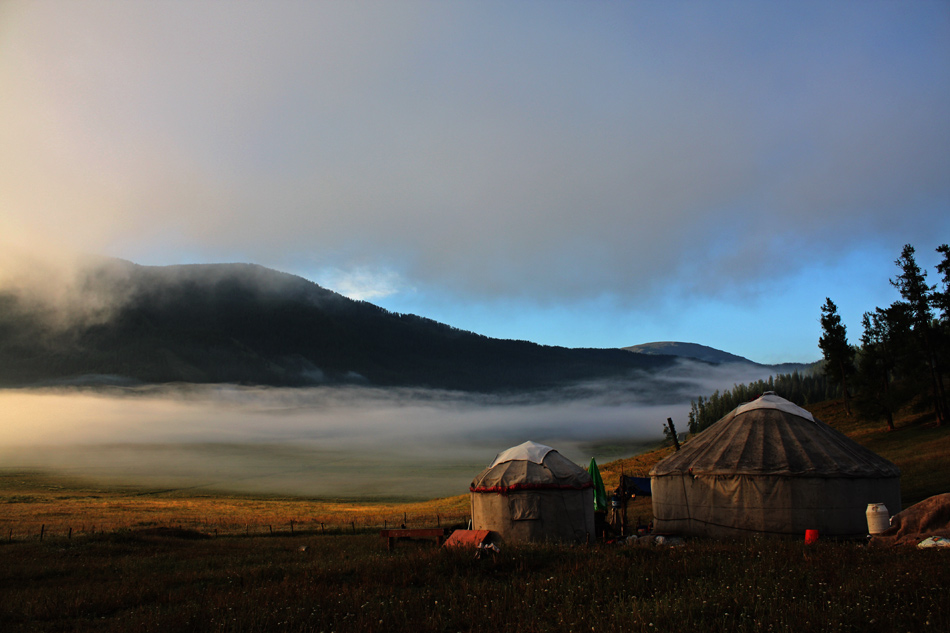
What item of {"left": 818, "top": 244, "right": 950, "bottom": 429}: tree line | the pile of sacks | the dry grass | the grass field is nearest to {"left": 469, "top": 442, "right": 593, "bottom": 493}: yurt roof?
the grass field

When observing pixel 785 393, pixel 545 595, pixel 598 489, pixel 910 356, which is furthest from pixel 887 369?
pixel 785 393

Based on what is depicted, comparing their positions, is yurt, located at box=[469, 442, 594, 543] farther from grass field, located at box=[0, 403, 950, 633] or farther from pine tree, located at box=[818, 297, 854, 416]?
pine tree, located at box=[818, 297, 854, 416]

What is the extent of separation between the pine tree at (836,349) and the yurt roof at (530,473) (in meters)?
43.5

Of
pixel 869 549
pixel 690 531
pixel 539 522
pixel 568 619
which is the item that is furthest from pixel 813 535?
pixel 568 619

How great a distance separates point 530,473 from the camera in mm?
17844

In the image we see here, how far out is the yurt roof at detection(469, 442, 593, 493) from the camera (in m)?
17.6

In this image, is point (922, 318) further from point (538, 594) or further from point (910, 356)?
point (538, 594)

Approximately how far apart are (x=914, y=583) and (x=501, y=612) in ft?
16.4

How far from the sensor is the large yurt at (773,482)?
15539 mm

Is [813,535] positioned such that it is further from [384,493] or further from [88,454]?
[88,454]

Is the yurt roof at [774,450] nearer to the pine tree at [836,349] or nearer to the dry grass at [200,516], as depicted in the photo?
the dry grass at [200,516]

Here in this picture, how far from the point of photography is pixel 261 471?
511 ft

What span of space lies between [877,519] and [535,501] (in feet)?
28.1

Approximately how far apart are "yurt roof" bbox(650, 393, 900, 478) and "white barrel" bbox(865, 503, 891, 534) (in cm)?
294
